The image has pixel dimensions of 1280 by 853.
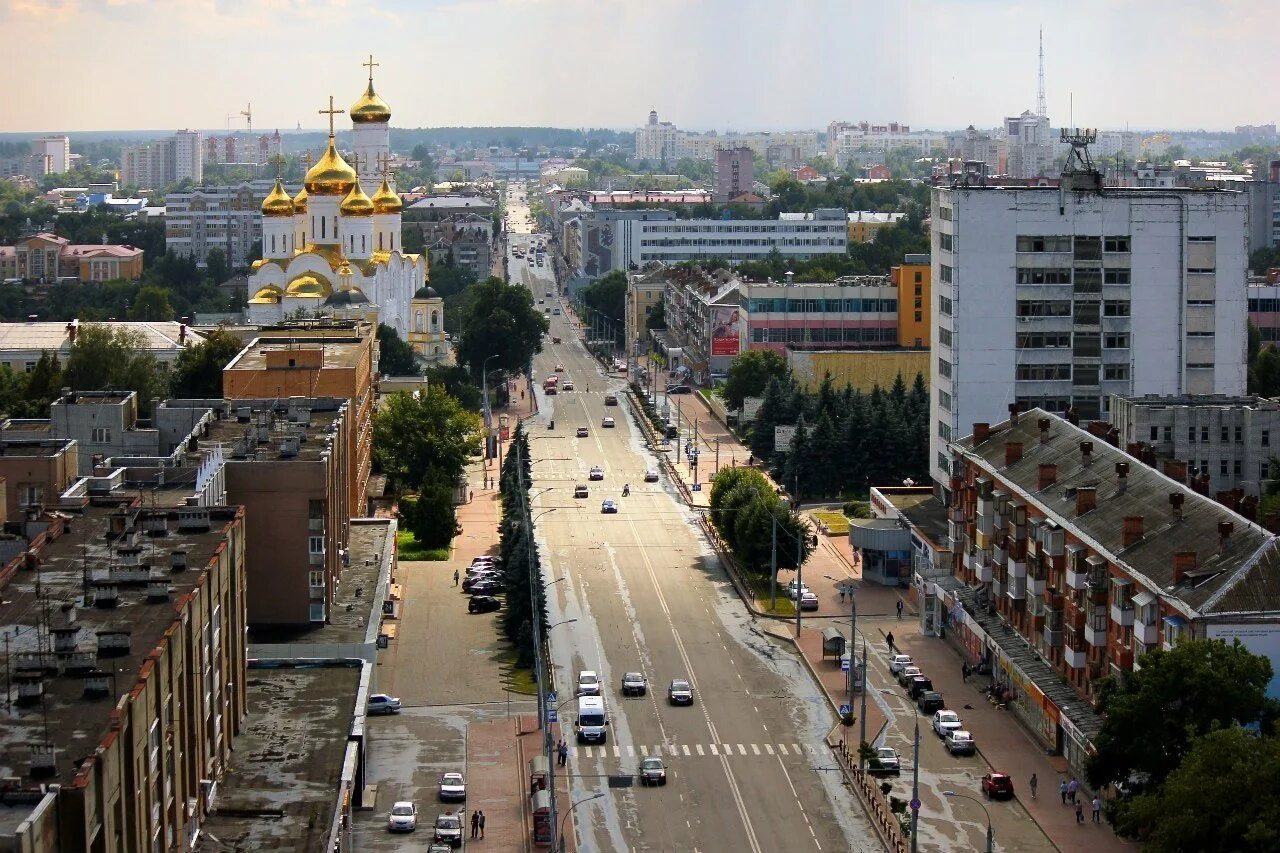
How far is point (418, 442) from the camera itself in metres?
82.4

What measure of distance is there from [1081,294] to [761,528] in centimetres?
1233

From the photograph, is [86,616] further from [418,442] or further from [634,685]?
[418,442]

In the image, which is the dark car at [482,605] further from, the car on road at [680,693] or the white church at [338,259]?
the white church at [338,259]

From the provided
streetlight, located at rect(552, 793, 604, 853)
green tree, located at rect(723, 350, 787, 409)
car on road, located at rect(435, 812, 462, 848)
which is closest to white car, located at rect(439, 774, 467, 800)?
car on road, located at rect(435, 812, 462, 848)

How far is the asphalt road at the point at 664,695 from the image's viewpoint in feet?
146

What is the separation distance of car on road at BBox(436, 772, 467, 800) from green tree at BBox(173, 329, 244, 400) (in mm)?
43113

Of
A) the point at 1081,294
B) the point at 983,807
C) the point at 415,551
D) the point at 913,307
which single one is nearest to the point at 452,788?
the point at 983,807

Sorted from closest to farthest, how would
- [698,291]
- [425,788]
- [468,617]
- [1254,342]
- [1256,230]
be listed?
[425,788]
[468,617]
[1254,342]
[698,291]
[1256,230]

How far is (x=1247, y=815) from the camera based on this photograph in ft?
117

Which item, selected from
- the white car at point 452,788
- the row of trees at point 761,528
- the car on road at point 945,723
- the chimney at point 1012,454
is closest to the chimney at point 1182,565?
the car on road at point 945,723

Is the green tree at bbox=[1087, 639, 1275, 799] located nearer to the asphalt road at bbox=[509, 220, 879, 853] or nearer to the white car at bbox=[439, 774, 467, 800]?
the asphalt road at bbox=[509, 220, 879, 853]

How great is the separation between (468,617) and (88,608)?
26872mm

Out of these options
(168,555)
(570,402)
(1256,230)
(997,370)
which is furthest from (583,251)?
(168,555)

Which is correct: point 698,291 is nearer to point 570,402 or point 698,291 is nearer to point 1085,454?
point 570,402
